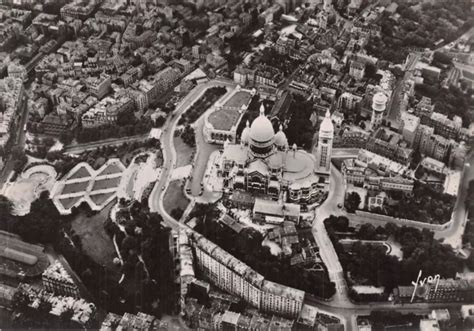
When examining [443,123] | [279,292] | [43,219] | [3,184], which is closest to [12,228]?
[43,219]

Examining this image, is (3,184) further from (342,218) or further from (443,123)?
(443,123)

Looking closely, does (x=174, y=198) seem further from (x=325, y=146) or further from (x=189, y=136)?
(x=325, y=146)

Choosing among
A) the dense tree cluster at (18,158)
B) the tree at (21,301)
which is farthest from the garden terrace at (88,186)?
the tree at (21,301)

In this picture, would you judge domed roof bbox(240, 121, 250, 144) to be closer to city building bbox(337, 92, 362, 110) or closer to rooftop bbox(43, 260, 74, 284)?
city building bbox(337, 92, 362, 110)

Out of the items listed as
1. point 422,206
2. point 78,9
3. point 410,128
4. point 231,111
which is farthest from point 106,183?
point 78,9

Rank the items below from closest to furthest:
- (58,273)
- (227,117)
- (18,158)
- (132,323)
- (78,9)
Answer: (132,323) < (58,273) < (18,158) < (227,117) < (78,9)

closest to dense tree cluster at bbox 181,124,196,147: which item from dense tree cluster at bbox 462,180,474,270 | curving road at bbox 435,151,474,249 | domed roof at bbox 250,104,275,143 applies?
domed roof at bbox 250,104,275,143

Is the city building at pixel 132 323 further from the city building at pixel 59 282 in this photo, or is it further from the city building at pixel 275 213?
the city building at pixel 275 213
